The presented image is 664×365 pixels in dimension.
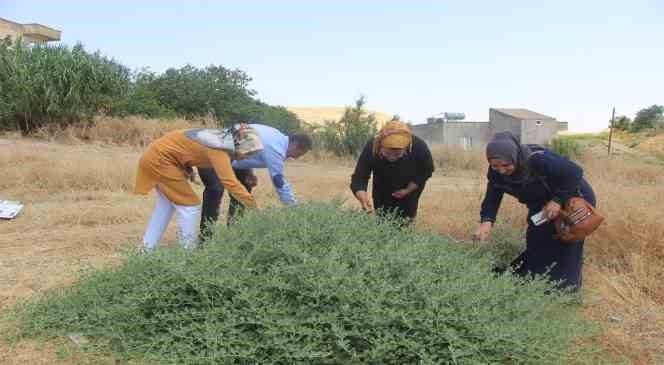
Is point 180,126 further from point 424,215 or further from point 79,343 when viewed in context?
point 79,343

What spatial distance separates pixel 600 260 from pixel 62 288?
392 cm

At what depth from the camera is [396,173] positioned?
4.13 meters

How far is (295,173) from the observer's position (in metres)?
11.1

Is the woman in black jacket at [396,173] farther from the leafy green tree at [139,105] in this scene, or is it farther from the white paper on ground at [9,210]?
the leafy green tree at [139,105]

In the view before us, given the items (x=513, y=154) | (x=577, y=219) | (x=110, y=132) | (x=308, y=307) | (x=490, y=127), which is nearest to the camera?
(x=308, y=307)

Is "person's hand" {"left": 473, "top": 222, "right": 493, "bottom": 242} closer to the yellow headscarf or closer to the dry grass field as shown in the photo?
the dry grass field

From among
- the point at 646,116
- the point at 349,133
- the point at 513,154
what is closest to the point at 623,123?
the point at 646,116

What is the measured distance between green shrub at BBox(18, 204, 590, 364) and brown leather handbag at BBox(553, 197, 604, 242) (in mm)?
555

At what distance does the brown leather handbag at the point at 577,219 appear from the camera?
11.0 ft

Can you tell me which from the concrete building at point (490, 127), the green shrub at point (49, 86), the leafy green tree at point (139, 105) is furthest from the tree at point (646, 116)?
the green shrub at point (49, 86)

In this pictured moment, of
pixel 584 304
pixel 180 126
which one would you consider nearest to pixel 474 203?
pixel 584 304

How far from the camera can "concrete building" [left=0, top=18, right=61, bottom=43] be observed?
23.2 m

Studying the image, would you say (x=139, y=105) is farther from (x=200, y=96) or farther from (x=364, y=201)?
(x=364, y=201)

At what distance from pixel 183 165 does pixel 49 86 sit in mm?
10955
